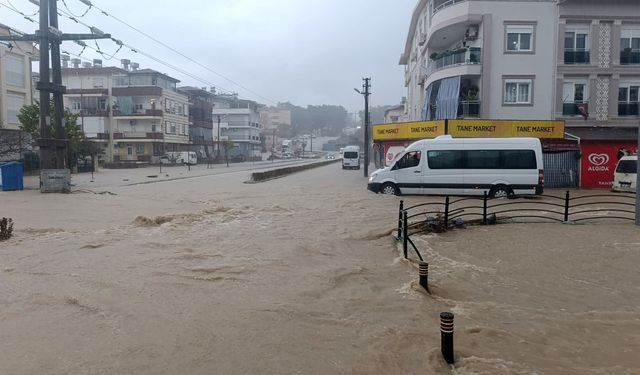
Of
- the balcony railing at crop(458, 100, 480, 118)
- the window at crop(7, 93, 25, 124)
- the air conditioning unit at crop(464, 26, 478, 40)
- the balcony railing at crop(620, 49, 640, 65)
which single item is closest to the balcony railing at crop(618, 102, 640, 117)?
the balcony railing at crop(620, 49, 640, 65)

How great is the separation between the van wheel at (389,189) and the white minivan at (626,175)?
10.1 meters

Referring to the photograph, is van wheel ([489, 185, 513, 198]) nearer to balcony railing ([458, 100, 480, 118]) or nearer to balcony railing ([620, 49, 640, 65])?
balcony railing ([458, 100, 480, 118])

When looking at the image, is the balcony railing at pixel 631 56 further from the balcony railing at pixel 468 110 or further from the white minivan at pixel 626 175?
the white minivan at pixel 626 175

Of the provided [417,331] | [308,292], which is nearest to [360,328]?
[417,331]

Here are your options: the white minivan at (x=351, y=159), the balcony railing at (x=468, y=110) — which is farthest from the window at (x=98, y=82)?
A: the balcony railing at (x=468, y=110)

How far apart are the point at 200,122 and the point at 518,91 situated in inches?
2394

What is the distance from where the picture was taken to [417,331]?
19.3 feet

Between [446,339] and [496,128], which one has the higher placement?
[496,128]

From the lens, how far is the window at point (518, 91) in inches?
1170

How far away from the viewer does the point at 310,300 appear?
23.5 ft

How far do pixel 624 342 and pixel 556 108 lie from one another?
88.2ft

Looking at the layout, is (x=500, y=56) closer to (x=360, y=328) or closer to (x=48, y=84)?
(x=48, y=84)

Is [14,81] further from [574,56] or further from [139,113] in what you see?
[574,56]

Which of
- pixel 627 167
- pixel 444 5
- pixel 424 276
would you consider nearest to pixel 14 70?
pixel 444 5
